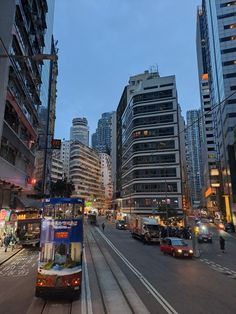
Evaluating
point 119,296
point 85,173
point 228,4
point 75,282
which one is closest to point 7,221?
point 75,282

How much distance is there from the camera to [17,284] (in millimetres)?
15922

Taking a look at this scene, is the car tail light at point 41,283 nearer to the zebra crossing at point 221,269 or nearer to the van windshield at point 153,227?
the zebra crossing at point 221,269

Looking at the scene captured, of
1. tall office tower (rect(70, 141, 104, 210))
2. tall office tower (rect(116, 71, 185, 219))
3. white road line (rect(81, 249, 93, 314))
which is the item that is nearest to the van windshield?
white road line (rect(81, 249, 93, 314))

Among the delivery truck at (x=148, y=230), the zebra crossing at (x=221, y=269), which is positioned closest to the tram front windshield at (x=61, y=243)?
the zebra crossing at (x=221, y=269)

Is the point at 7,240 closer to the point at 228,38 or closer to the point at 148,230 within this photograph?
the point at 148,230

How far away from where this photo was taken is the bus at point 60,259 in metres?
12.3

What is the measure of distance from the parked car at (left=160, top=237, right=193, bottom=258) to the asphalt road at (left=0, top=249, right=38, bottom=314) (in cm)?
1264

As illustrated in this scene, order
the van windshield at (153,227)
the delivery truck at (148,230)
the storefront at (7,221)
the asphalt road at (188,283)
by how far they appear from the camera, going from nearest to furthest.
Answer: the asphalt road at (188,283) → the storefront at (7,221) → the delivery truck at (148,230) → the van windshield at (153,227)

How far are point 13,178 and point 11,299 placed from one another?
75.3ft

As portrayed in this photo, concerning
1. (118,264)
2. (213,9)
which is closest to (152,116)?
(213,9)

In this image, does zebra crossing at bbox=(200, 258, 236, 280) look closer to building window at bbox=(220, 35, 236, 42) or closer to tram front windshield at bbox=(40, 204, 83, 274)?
tram front windshield at bbox=(40, 204, 83, 274)

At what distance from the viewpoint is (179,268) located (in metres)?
21.1

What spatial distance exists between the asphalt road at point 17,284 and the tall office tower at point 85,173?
13295 centimetres

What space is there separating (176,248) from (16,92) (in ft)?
87.7
